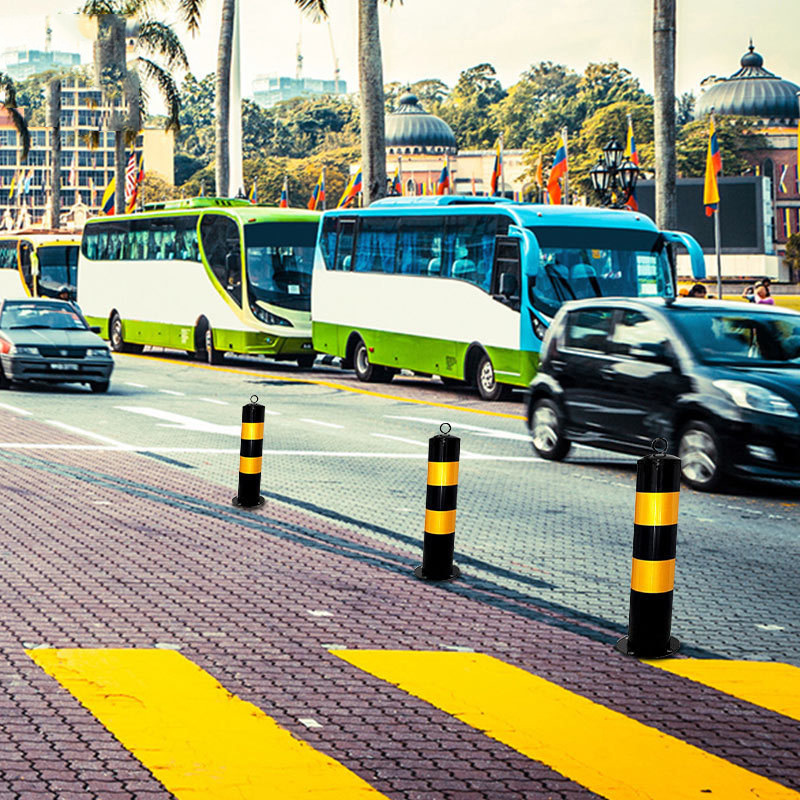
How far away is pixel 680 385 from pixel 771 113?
5027 inches

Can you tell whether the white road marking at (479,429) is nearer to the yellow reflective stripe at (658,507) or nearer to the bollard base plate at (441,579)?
the bollard base plate at (441,579)

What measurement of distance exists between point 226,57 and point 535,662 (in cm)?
4204

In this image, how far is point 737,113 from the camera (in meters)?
136

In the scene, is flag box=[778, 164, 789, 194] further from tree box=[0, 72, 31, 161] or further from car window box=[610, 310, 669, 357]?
car window box=[610, 310, 669, 357]

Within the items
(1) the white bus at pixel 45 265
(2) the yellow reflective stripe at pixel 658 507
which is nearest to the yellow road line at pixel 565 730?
(2) the yellow reflective stripe at pixel 658 507

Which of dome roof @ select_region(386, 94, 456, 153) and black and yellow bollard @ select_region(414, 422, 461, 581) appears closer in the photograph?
black and yellow bollard @ select_region(414, 422, 461, 581)

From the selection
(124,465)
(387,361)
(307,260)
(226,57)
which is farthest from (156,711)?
(226,57)

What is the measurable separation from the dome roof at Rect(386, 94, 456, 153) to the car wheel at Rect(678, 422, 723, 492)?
459 ft

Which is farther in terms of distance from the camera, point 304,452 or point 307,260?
point 307,260

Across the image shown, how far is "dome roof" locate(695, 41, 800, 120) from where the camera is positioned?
135m

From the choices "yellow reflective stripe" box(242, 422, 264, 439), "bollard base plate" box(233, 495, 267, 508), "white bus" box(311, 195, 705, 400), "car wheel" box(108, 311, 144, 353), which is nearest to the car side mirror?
"white bus" box(311, 195, 705, 400)

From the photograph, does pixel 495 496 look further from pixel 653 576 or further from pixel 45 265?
pixel 45 265

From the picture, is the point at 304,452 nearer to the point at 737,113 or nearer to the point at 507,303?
the point at 507,303

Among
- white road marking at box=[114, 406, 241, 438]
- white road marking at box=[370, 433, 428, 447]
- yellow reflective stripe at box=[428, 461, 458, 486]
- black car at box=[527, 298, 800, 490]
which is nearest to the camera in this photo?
yellow reflective stripe at box=[428, 461, 458, 486]
